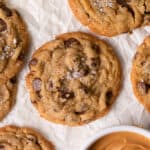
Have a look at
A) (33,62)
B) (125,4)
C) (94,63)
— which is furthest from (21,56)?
(125,4)

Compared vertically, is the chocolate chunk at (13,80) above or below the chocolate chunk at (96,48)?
above

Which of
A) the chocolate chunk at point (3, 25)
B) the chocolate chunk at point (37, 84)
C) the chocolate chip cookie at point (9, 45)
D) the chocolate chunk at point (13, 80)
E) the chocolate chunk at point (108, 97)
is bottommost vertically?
the chocolate chunk at point (108, 97)

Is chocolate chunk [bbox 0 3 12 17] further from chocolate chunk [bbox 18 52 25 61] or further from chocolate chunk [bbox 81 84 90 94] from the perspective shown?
chocolate chunk [bbox 81 84 90 94]

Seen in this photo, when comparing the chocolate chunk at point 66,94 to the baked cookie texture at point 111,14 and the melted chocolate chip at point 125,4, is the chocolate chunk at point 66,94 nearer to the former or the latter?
the baked cookie texture at point 111,14

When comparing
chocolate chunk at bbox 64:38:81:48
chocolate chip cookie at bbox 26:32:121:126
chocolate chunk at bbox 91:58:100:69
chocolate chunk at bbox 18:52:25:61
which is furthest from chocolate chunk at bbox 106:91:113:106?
chocolate chunk at bbox 18:52:25:61

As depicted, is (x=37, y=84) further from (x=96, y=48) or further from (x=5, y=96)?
(x=96, y=48)

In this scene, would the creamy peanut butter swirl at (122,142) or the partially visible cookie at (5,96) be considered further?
the partially visible cookie at (5,96)

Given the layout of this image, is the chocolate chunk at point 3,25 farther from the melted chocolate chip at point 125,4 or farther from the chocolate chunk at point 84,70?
the melted chocolate chip at point 125,4

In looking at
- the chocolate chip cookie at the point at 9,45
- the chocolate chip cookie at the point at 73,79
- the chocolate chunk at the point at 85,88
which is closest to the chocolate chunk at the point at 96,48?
the chocolate chip cookie at the point at 73,79
